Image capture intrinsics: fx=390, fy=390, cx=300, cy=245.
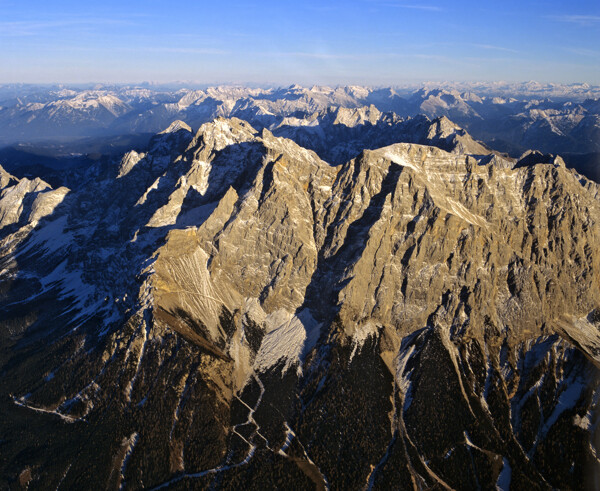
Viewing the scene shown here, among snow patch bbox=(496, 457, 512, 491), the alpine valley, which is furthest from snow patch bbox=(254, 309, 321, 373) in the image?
snow patch bbox=(496, 457, 512, 491)

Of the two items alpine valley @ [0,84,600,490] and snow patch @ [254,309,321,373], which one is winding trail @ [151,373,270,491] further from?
snow patch @ [254,309,321,373]

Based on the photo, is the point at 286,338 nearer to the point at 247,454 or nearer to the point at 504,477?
the point at 247,454

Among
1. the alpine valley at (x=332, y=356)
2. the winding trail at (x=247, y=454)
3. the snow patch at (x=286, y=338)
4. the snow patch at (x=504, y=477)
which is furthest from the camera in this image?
the snow patch at (x=286, y=338)

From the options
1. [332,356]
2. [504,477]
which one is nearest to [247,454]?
[332,356]

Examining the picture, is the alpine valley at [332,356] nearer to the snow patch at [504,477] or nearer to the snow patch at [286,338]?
the snow patch at [504,477]

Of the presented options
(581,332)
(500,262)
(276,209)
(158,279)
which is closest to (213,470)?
(158,279)

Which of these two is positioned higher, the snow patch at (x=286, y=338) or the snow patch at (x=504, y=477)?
the snow patch at (x=286, y=338)

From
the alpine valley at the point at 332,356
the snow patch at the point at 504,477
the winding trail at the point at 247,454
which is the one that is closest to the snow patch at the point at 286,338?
the alpine valley at the point at 332,356

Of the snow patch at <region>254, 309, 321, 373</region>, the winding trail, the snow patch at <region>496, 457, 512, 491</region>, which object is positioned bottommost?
the snow patch at <region>496, 457, 512, 491</region>

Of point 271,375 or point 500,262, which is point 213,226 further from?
point 500,262

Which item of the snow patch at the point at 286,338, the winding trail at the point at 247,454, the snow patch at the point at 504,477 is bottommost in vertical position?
the snow patch at the point at 504,477

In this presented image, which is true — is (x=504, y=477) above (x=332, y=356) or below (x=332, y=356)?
below
